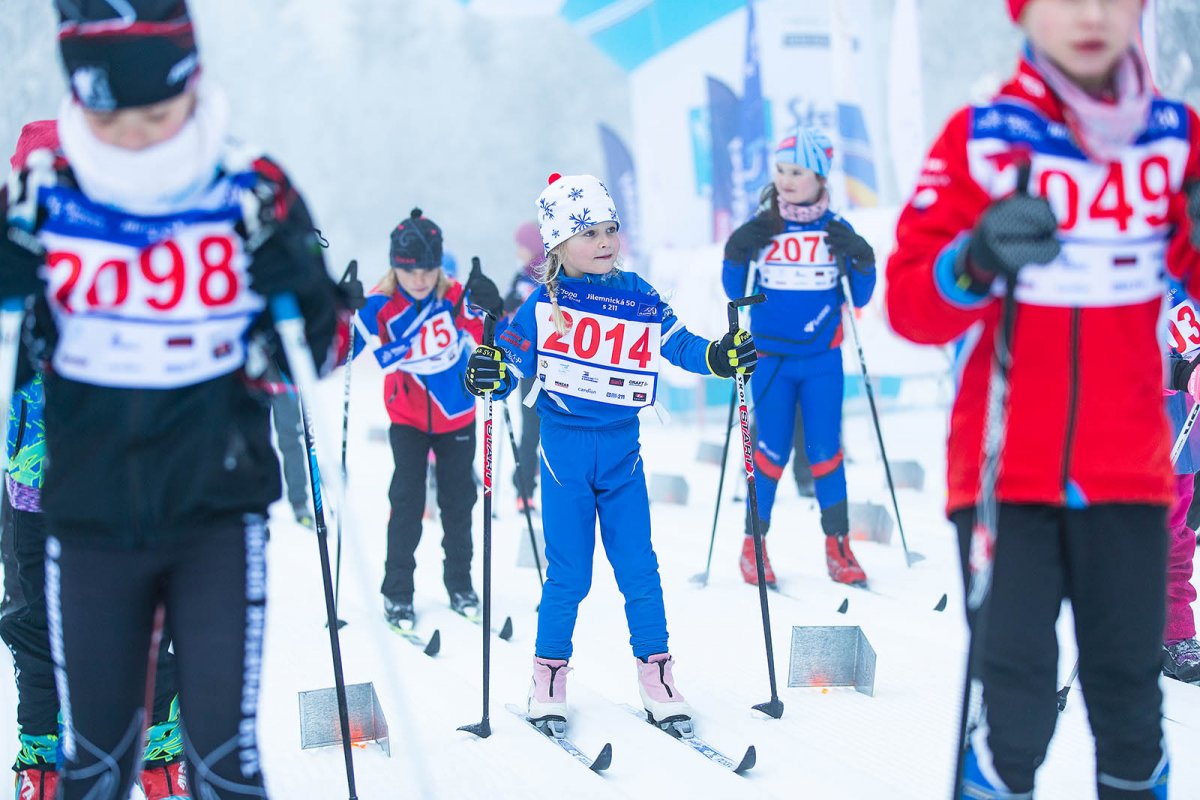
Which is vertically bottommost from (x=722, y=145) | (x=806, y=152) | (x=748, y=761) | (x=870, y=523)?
(x=748, y=761)

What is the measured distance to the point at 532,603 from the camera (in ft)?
15.2

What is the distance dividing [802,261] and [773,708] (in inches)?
78.6

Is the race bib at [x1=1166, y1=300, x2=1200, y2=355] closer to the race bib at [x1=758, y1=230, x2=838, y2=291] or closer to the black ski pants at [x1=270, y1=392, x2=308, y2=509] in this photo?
the race bib at [x1=758, y1=230, x2=838, y2=291]

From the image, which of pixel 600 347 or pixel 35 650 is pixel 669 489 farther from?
pixel 35 650

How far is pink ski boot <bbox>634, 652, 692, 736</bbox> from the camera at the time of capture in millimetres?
3104

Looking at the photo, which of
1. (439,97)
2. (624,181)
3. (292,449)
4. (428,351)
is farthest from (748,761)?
(439,97)

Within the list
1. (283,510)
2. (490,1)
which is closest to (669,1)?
(490,1)

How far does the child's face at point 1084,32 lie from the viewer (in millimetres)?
1557

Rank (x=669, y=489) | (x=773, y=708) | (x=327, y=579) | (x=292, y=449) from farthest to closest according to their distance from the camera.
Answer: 1. (x=669, y=489)
2. (x=292, y=449)
3. (x=773, y=708)
4. (x=327, y=579)

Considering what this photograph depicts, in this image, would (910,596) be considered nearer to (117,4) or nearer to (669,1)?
(117,4)

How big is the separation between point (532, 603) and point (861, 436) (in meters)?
5.16

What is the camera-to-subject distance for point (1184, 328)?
326 cm

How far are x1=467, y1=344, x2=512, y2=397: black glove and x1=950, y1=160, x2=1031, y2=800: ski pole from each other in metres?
1.70

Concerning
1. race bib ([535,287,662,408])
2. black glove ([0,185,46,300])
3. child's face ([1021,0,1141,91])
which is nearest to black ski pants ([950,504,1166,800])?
child's face ([1021,0,1141,91])
